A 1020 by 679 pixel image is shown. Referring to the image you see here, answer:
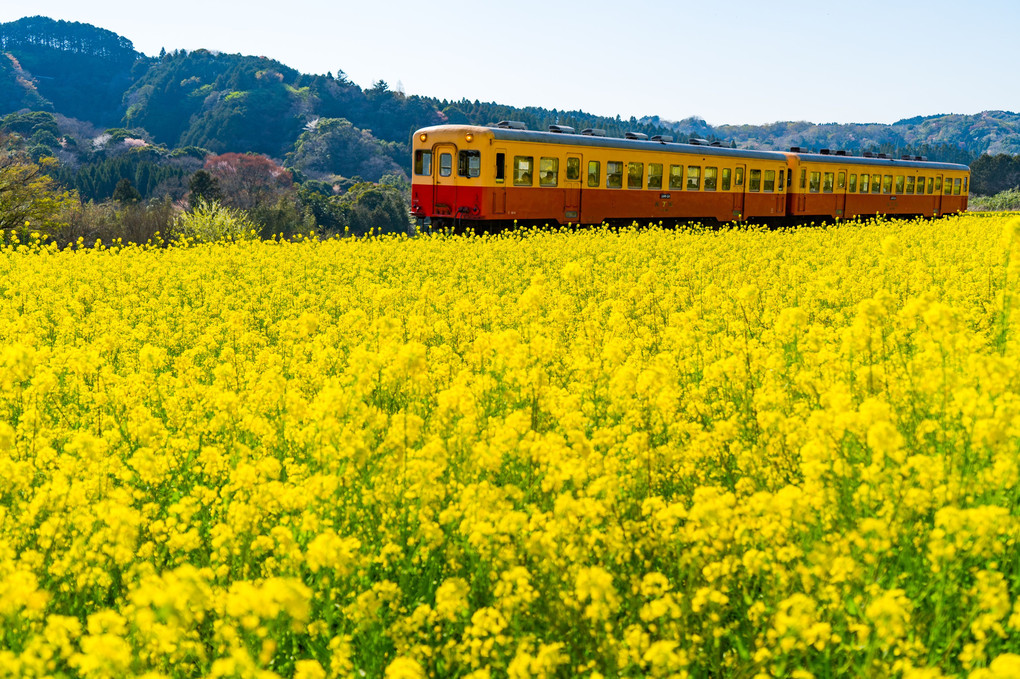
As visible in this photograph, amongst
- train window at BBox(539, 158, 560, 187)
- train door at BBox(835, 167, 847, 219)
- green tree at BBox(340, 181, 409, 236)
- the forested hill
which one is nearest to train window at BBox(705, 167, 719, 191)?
train window at BBox(539, 158, 560, 187)

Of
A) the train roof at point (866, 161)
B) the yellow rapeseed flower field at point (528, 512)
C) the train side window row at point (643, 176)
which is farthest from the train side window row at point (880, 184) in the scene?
the yellow rapeseed flower field at point (528, 512)

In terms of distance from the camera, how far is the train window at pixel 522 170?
17.5 m

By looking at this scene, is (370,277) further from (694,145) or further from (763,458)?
(694,145)

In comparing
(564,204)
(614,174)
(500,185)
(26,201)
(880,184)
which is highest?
(880,184)

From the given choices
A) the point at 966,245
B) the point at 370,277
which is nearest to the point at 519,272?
the point at 370,277

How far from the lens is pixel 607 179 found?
19.3m

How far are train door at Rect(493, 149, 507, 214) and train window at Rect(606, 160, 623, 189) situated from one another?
3.14 metres

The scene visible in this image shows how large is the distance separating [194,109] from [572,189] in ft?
339

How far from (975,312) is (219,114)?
103 meters

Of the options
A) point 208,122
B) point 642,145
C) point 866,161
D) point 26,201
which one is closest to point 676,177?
point 642,145

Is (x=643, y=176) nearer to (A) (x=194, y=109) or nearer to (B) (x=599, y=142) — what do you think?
(B) (x=599, y=142)

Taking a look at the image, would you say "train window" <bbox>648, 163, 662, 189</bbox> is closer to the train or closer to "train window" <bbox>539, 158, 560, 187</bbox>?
the train

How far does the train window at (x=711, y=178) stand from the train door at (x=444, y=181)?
7.84 m

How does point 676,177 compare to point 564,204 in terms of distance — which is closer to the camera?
point 564,204
